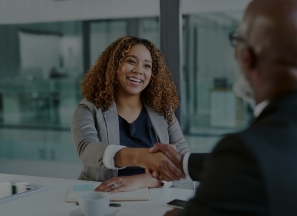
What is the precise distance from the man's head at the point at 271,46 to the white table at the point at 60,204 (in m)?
0.67

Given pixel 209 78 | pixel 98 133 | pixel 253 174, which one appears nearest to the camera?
pixel 253 174

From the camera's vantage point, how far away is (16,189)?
1479 mm

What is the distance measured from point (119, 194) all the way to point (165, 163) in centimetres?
25

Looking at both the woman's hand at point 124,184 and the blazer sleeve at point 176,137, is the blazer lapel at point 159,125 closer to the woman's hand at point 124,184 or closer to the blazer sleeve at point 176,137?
the blazer sleeve at point 176,137

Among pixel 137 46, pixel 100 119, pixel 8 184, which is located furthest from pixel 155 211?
pixel 137 46

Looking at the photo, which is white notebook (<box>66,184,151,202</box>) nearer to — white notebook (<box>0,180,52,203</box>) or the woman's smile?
white notebook (<box>0,180,52,203</box>)

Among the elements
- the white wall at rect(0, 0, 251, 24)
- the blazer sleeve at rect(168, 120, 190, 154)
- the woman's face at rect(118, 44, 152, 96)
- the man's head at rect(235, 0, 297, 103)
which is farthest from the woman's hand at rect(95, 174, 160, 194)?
the white wall at rect(0, 0, 251, 24)

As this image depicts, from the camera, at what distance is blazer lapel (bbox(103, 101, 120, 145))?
2004 mm

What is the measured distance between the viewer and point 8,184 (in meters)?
1.57

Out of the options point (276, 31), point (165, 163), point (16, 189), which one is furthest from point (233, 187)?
point (16, 189)

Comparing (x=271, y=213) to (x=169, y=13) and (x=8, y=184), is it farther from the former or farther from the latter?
(x=169, y=13)

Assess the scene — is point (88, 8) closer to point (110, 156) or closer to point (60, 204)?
point (110, 156)

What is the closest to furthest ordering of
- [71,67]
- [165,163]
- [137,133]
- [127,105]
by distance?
[165,163] < [137,133] < [127,105] < [71,67]

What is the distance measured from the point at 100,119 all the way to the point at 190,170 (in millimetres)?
939
